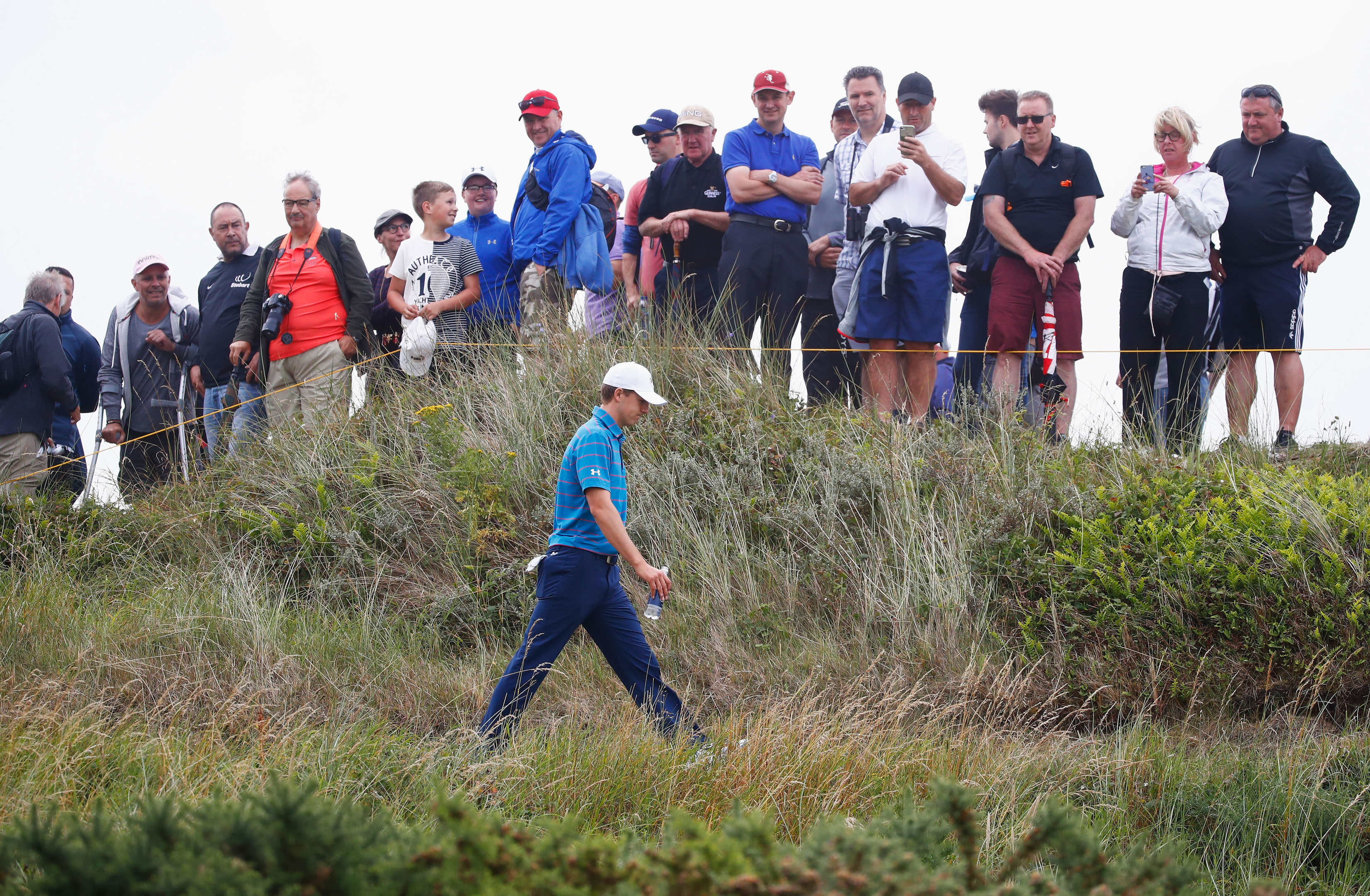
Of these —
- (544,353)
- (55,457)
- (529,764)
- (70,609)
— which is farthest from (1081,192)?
(55,457)

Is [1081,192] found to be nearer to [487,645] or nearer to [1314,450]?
[1314,450]

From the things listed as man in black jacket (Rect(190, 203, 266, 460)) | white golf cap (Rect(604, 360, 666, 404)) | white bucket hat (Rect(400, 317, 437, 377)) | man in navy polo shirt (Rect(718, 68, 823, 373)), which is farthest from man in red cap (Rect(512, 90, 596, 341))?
white golf cap (Rect(604, 360, 666, 404))

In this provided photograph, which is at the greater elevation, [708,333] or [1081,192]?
[1081,192]

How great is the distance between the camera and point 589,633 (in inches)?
215

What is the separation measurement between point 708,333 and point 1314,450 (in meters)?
4.28

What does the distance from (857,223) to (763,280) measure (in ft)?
2.69

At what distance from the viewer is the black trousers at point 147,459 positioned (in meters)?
9.42

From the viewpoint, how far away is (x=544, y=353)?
28.5ft

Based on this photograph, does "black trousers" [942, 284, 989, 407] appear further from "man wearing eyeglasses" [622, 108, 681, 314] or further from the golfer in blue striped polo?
the golfer in blue striped polo

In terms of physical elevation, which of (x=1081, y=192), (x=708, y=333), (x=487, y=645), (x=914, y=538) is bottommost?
(x=487, y=645)

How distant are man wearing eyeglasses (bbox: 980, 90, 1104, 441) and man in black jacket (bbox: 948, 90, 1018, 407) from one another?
0.79 feet

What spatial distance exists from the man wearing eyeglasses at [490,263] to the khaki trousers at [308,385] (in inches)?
42.5

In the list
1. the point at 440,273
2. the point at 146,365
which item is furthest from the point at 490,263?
the point at 146,365

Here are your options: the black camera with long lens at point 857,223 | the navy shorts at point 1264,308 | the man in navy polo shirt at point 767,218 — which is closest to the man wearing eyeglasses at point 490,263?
the man in navy polo shirt at point 767,218
